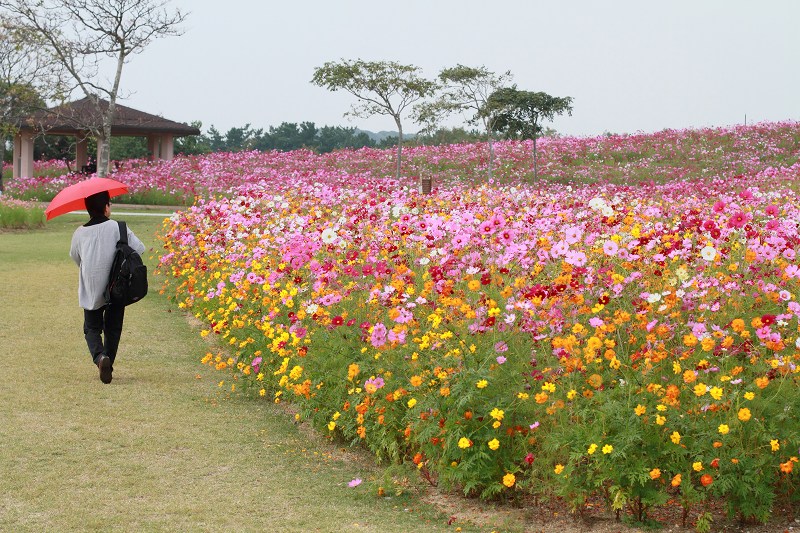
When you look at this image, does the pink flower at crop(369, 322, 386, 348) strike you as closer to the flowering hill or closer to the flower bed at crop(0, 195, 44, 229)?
the flowering hill

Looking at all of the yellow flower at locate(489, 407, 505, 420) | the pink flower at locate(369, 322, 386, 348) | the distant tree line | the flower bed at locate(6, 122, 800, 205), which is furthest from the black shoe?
the distant tree line

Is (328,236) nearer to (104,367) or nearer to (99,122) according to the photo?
(104,367)

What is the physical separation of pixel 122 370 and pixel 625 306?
4.36 metres

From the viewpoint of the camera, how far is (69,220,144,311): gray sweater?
268 inches

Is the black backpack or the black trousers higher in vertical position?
the black backpack

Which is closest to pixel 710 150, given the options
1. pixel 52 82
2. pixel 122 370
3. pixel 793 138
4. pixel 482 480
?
pixel 793 138

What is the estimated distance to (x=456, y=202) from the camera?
1105 centimetres

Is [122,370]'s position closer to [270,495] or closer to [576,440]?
[270,495]

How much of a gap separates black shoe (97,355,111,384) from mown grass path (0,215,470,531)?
0.23 feet

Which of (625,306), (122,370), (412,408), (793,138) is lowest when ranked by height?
(122,370)

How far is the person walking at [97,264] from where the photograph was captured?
22.4 ft

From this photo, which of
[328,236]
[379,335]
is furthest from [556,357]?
[328,236]

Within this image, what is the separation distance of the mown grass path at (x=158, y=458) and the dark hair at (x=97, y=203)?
→ 4.22ft

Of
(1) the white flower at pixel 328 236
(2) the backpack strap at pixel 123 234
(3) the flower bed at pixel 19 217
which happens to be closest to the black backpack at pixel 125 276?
(2) the backpack strap at pixel 123 234
